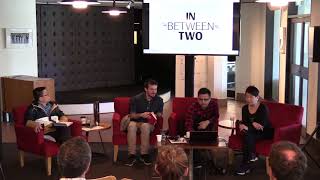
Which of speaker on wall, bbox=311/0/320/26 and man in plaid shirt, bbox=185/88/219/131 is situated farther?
speaker on wall, bbox=311/0/320/26

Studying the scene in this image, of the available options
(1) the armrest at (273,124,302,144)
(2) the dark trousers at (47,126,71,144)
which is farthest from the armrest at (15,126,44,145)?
(1) the armrest at (273,124,302,144)

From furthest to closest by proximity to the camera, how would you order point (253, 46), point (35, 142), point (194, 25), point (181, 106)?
point (253, 46) < point (181, 106) < point (35, 142) < point (194, 25)

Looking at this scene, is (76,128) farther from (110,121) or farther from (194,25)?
(110,121)

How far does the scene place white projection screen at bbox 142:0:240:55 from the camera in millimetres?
6410

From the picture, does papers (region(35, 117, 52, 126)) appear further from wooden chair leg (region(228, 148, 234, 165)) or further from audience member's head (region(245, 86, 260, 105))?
audience member's head (region(245, 86, 260, 105))

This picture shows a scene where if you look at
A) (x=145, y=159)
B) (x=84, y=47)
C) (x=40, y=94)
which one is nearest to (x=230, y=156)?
(x=145, y=159)

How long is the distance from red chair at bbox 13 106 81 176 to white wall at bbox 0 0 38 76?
11.6 ft

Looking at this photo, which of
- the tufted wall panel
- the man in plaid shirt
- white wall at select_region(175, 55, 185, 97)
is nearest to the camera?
the man in plaid shirt

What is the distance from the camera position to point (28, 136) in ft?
22.0

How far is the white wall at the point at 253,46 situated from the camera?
42.7 ft

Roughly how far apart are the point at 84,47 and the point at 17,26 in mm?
4904

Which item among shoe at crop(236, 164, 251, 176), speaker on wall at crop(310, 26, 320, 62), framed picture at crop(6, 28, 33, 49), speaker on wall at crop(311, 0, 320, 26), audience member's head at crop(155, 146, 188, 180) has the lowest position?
shoe at crop(236, 164, 251, 176)

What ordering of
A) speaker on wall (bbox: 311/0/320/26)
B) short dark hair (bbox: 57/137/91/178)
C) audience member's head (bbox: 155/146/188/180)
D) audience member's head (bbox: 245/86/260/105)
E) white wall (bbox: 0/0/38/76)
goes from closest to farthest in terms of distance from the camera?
audience member's head (bbox: 155/146/188/180) < short dark hair (bbox: 57/137/91/178) < audience member's head (bbox: 245/86/260/105) < speaker on wall (bbox: 311/0/320/26) < white wall (bbox: 0/0/38/76)

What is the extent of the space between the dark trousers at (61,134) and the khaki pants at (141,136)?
0.86 meters
